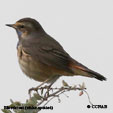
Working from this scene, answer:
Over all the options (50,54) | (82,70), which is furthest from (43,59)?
(82,70)

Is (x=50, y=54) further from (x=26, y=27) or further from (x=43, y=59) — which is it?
(x=26, y=27)

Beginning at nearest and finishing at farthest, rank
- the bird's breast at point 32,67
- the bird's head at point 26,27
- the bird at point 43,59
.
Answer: the bird at point 43,59
the bird's breast at point 32,67
the bird's head at point 26,27

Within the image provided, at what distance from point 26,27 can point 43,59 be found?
0.70m

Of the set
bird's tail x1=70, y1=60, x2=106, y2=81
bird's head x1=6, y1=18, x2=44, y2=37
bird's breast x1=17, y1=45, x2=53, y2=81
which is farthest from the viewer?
bird's head x1=6, y1=18, x2=44, y2=37

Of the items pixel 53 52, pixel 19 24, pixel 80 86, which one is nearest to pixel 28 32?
pixel 19 24

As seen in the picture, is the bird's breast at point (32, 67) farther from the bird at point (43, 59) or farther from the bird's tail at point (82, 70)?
the bird's tail at point (82, 70)

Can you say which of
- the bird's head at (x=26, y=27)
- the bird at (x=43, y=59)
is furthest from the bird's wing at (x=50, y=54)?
the bird's head at (x=26, y=27)

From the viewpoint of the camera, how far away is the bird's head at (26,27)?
19.2 feet

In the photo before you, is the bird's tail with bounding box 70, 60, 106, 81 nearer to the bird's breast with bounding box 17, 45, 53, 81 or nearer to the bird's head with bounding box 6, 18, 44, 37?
the bird's breast with bounding box 17, 45, 53, 81

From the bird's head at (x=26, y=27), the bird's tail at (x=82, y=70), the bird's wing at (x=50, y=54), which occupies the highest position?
the bird's head at (x=26, y=27)

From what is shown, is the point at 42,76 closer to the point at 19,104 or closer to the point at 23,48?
the point at 23,48

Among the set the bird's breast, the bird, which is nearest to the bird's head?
the bird

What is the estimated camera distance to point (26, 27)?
19.3 ft

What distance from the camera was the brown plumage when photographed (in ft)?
17.9
